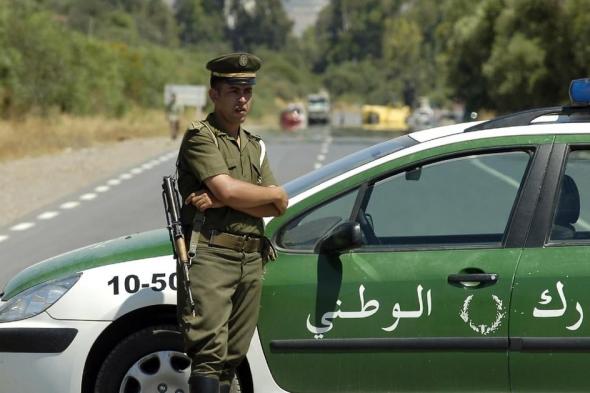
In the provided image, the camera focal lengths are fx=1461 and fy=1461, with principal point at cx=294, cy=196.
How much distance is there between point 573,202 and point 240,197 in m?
1.44

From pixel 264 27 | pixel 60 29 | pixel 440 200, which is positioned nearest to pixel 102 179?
pixel 440 200

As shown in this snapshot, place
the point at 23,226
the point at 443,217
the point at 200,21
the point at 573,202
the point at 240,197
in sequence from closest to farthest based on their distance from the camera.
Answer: the point at 240,197, the point at 573,202, the point at 443,217, the point at 23,226, the point at 200,21

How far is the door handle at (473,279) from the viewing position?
5617 mm

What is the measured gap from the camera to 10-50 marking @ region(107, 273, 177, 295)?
19.3ft

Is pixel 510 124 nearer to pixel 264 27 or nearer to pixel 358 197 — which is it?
pixel 358 197

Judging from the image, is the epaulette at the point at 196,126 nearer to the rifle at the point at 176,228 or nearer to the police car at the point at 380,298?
the rifle at the point at 176,228

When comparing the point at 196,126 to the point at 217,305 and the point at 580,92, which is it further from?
the point at 580,92

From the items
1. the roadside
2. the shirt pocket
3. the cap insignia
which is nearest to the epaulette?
the shirt pocket

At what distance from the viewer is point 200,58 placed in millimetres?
135500

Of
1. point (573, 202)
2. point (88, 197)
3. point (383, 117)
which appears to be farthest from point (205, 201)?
point (383, 117)

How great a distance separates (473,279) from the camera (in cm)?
562

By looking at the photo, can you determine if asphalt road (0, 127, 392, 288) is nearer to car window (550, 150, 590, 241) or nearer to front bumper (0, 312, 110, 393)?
front bumper (0, 312, 110, 393)

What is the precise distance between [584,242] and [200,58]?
131 metres

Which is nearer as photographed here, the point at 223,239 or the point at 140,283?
the point at 223,239
